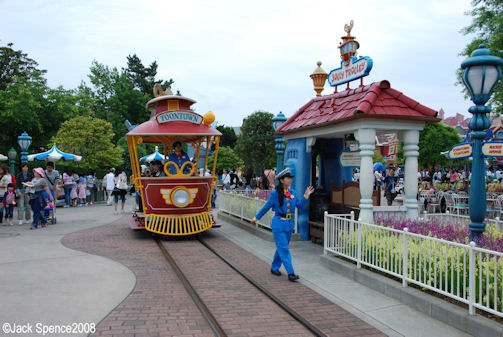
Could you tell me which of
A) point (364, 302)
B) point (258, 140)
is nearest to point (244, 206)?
point (364, 302)

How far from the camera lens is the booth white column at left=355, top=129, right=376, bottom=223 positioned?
7301 millimetres

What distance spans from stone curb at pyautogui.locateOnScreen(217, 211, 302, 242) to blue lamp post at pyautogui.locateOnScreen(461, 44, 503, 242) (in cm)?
494

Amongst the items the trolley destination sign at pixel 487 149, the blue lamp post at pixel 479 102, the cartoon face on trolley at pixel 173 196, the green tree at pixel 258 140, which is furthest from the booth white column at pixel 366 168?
the green tree at pixel 258 140

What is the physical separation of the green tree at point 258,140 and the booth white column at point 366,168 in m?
24.6

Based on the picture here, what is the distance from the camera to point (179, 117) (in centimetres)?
1018

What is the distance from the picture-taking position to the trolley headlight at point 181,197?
1005cm

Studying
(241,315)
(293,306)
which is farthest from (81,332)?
(293,306)

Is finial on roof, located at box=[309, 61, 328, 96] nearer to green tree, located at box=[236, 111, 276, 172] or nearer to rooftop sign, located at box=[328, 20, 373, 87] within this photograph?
rooftop sign, located at box=[328, 20, 373, 87]

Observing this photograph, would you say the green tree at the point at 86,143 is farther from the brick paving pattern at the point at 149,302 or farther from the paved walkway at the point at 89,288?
the brick paving pattern at the point at 149,302

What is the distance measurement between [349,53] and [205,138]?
4612mm

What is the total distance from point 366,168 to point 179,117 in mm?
4898

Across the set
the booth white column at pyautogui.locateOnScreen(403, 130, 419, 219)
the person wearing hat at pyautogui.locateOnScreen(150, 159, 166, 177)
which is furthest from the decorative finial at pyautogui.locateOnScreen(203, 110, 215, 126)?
the booth white column at pyautogui.locateOnScreen(403, 130, 419, 219)

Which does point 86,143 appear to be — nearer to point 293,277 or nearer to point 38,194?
point 38,194

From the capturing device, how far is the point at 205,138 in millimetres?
11438
